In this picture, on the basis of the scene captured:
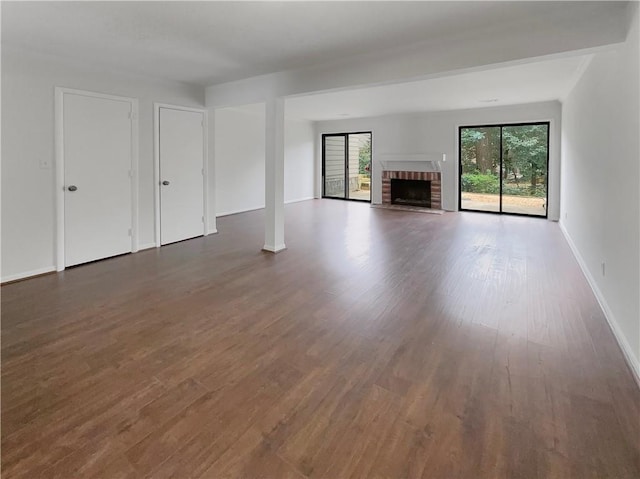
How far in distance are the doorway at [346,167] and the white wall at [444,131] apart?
47cm

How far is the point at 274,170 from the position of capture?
5.23 meters

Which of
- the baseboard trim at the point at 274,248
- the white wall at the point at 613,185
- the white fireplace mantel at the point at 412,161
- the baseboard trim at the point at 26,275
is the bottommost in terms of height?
the baseboard trim at the point at 26,275

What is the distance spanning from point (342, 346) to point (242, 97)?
4078mm

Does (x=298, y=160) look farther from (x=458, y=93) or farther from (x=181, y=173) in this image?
(x=181, y=173)

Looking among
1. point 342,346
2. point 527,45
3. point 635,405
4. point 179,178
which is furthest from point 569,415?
point 179,178

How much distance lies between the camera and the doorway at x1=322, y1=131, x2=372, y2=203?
11133 millimetres

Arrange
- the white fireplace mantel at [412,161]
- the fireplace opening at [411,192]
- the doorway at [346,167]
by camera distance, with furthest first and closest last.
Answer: the doorway at [346,167], the fireplace opening at [411,192], the white fireplace mantel at [412,161]

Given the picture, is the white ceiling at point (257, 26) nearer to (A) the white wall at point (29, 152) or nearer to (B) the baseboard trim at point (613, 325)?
(A) the white wall at point (29, 152)

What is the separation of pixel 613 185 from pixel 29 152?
5.53 metres

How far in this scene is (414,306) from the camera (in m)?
3.35

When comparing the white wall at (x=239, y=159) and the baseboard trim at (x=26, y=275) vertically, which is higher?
the white wall at (x=239, y=159)

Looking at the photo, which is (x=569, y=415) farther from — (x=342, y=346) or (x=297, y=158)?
(x=297, y=158)

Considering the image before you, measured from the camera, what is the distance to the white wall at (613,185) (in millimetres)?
2473

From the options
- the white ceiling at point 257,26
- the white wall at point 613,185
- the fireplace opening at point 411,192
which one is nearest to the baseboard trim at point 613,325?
the white wall at point 613,185
